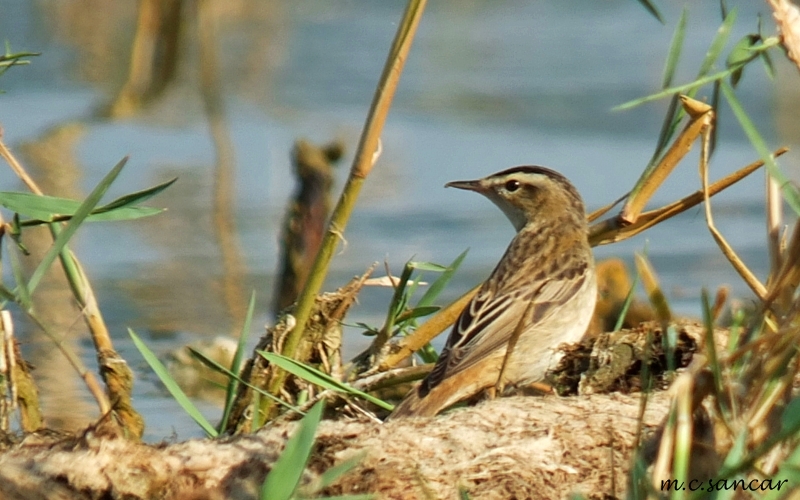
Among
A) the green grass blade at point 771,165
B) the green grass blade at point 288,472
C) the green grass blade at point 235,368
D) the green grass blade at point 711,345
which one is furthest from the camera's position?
the green grass blade at point 235,368

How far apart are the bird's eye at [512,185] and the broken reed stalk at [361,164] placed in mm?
2115

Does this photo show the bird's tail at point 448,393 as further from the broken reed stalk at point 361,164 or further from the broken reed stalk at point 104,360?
the broken reed stalk at point 104,360

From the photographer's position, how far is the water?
733 centimetres

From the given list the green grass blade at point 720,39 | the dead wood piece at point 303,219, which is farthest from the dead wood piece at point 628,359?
the dead wood piece at point 303,219

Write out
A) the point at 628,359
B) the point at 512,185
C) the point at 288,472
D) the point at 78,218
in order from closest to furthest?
the point at 288,472 < the point at 78,218 < the point at 628,359 < the point at 512,185

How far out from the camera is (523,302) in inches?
213

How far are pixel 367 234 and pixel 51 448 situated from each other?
4835 millimetres

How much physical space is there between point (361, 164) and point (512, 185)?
7.28 feet

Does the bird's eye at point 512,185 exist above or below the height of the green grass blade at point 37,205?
below

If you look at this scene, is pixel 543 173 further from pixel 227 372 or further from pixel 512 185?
pixel 227 372

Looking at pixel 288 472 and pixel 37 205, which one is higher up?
pixel 37 205

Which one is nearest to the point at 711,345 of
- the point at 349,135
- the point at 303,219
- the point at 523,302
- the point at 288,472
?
the point at 288,472

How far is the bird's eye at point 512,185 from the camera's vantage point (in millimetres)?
6180

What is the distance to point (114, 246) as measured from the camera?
25.8 ft
